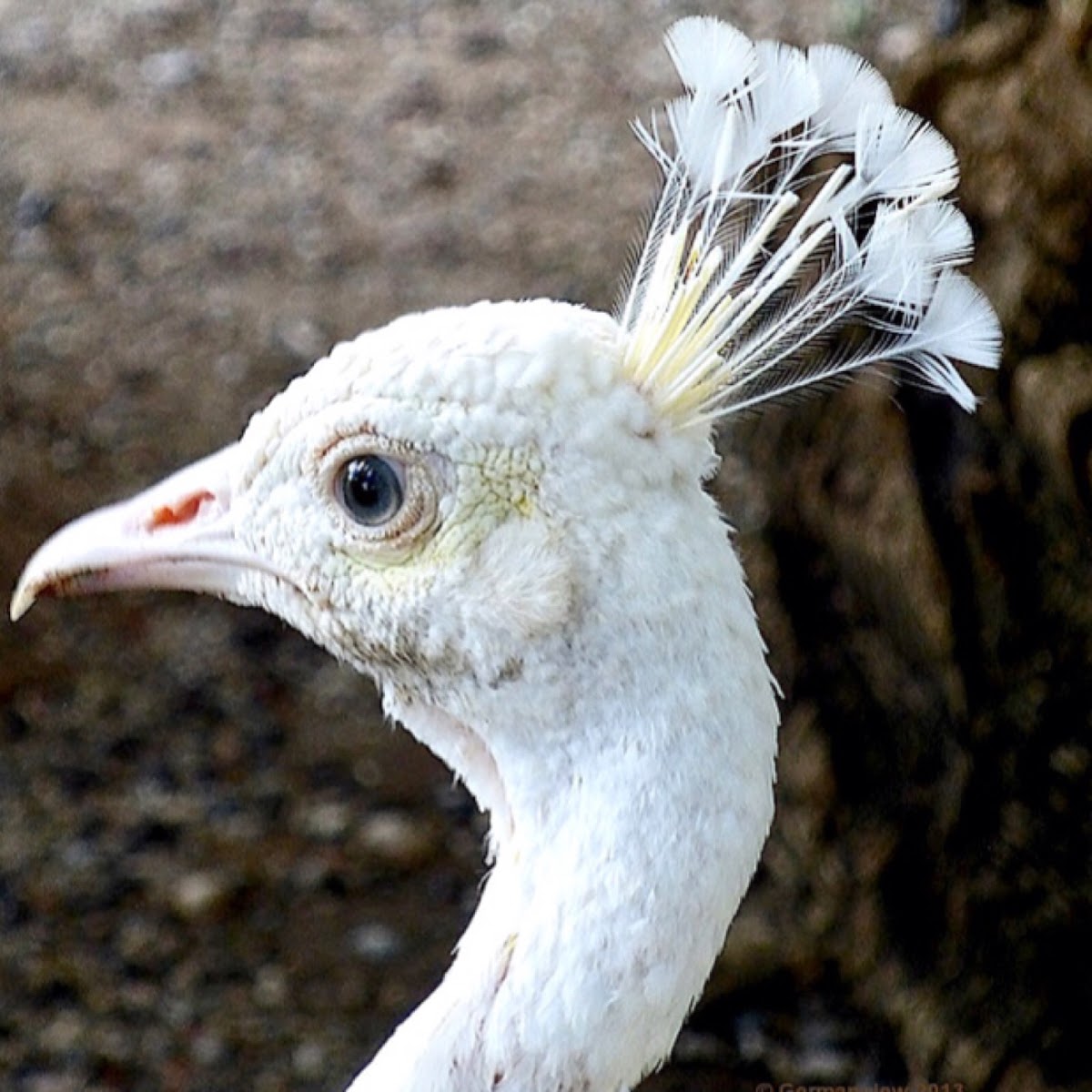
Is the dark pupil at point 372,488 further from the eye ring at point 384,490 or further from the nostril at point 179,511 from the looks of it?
the nostril at point 179,511

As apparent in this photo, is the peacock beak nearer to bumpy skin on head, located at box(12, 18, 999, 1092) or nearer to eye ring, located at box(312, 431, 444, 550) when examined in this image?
bumpy skin on head, located at box(12, 18, 999, 1092)

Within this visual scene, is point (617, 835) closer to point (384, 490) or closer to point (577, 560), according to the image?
point (577, 560)

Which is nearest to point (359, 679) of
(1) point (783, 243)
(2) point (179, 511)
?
(2) point (179, 511)

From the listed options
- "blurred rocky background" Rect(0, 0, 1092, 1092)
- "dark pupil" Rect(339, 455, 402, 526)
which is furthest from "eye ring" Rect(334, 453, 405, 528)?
"blurred rocky background" Rect(0, 0, 1092, 1092)

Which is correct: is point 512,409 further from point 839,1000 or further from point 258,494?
point 839,1000

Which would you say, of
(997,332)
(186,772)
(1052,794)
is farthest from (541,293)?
(997,332)
